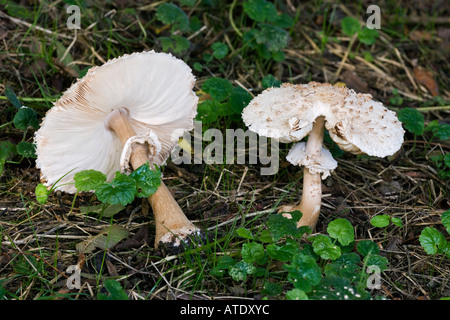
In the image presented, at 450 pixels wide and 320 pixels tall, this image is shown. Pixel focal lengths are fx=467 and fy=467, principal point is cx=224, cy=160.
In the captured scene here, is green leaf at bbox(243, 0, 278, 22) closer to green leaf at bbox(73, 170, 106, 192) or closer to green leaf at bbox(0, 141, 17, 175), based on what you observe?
green leaf at bbox(73, 170, 106, 192)

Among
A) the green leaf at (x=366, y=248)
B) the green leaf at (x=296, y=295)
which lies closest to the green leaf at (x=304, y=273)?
the green leaf at (x=296, y=295)

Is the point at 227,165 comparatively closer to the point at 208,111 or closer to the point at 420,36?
the point at 208,111

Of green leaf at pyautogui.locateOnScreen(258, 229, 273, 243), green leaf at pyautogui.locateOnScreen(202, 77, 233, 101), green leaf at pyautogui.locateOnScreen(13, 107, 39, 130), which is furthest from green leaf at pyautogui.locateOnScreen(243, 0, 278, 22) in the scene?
green leaf at pyautogui.locateOnScreen(258, 229, 273, 243)

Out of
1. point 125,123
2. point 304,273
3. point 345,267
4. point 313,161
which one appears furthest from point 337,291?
point 125,123

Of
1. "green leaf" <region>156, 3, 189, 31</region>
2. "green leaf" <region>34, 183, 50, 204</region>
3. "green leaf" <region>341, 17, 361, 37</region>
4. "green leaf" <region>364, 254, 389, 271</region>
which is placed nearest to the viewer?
"green leaf" <region>364, 254, 389, 271</region>

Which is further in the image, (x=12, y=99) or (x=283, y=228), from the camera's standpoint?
(x=12, y=99)
